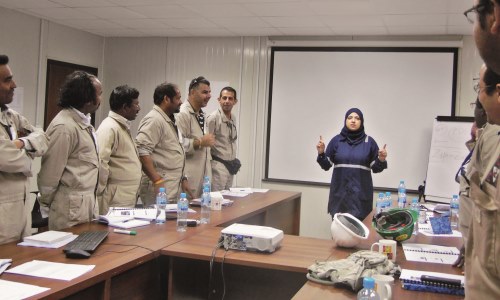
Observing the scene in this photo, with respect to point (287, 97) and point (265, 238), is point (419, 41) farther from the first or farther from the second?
point (265, 238)

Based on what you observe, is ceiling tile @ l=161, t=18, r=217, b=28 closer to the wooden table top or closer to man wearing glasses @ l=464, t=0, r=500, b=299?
the wooden table top

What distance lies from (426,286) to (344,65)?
410 centimetres

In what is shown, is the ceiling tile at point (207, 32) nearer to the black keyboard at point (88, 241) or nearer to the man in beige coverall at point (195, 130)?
the man in beige coverall at point (195, 130)

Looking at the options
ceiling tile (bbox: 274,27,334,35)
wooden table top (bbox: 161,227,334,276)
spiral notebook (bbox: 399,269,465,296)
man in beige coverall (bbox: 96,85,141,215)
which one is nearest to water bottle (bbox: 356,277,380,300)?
spiral notebook (bbox: 399,269,465,296)

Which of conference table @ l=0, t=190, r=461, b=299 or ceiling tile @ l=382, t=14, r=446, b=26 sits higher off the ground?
ceiling tile @ l=382, t=14, r=446, b=26

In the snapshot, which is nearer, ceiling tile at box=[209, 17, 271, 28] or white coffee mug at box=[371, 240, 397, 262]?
white coffee mug at box=[371, 240, 397, 262]

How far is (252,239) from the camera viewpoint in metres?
2.26

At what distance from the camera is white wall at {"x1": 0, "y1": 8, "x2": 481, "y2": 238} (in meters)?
5.18

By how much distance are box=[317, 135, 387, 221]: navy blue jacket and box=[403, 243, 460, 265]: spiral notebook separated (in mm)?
1692

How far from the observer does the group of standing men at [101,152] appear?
235cm

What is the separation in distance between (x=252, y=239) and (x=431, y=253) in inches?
35.7

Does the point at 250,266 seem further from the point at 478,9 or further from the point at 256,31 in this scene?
the point at 256,31

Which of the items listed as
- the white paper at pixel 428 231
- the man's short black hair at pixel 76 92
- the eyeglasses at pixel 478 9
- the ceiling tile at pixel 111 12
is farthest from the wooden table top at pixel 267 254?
the ceiling tile at pixel 111 12

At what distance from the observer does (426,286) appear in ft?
5.86
